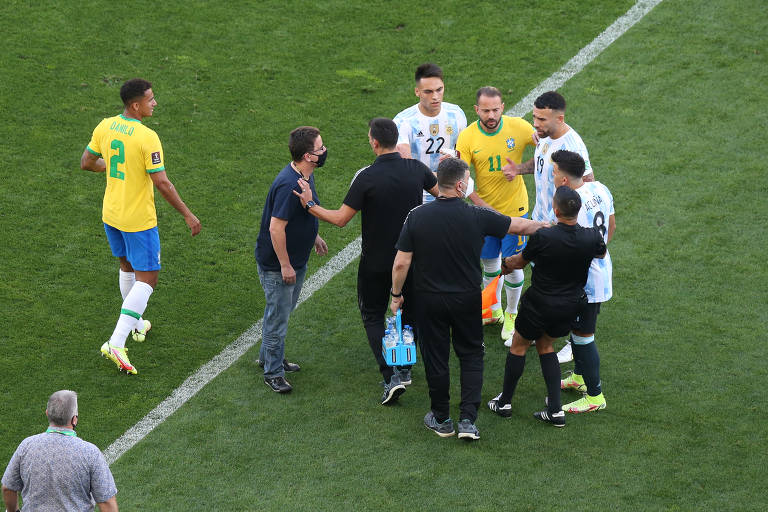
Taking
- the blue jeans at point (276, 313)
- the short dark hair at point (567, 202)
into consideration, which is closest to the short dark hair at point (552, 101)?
the short dark hair at point (567, 202)

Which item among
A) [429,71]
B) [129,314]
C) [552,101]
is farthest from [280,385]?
[552,101]

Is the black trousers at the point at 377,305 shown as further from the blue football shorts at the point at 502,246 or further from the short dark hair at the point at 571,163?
the short dark hair at the point at 571,163

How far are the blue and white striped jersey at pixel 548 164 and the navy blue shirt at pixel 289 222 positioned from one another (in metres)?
1.76

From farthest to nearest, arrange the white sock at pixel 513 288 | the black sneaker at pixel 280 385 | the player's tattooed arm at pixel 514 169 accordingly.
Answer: the white sock at pixel 513 288 < the player's tattooed arm at pixel 514 169 < the black sneaker at pixel 280 385

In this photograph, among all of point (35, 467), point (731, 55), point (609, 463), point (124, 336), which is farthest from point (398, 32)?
point (35, 467)

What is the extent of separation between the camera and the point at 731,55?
38.1 ft

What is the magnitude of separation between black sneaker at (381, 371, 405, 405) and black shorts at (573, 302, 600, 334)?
134 centimetres

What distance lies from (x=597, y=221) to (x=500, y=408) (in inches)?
59.7

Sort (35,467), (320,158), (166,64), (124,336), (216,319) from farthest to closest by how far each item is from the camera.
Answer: (166,64), (216,319), (124,336), (320,158), (35,467)

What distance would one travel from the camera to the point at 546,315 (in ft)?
21.4

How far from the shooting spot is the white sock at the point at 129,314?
7.48 meters

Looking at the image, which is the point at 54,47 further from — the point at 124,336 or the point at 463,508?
the point at 463,508

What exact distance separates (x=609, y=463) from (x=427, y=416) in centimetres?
129

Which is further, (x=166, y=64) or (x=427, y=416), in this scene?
(x=166, y=64)
